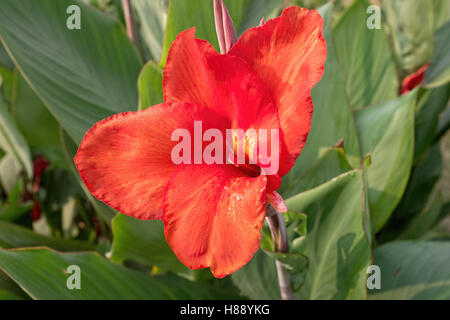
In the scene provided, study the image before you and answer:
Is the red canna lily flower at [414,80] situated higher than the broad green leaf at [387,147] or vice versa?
the red canna lily flower at [414,80]

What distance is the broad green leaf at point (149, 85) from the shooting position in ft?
1.68

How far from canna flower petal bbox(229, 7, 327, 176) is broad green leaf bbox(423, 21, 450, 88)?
0.57 meters

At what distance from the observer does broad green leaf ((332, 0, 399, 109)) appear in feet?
2.42

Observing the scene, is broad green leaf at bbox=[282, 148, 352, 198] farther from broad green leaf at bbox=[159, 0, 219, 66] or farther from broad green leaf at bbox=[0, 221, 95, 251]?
broad green leaf at bbox=[0, 221, 95, 251]

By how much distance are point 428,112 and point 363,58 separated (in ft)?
0.73

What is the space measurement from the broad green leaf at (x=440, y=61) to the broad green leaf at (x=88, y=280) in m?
0.53

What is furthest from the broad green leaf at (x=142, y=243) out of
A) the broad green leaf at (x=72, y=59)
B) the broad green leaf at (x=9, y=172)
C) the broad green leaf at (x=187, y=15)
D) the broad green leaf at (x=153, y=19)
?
the broad green leaf at (x=9, y=172)

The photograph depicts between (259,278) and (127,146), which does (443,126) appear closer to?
(259,278)

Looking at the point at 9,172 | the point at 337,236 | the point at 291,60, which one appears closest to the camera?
the point at 291,60

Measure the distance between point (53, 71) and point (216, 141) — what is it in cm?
38

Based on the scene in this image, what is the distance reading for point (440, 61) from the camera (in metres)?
0.86

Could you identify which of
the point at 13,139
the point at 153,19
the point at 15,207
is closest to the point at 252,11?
the point at 153,19

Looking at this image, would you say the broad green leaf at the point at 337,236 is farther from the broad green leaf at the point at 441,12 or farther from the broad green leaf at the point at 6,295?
the broad green leaf at the point at 441,12
